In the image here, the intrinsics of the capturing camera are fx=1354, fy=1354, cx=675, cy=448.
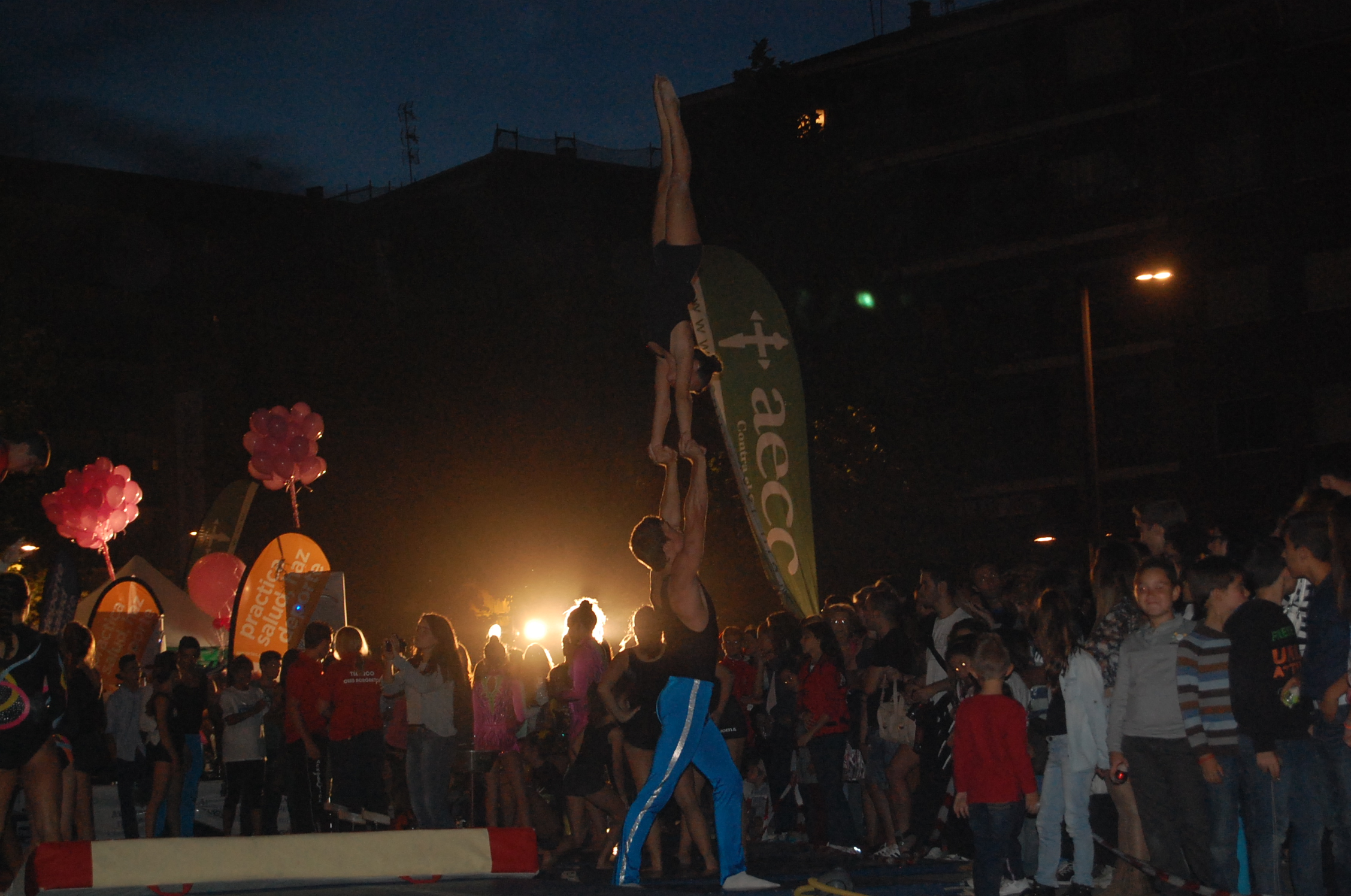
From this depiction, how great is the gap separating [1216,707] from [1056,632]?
3.28 ft

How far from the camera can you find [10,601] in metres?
7.66

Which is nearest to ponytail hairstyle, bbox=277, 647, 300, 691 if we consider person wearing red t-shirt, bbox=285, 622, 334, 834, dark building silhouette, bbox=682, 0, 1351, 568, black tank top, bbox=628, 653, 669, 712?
person wearing red t-shirt, bbox=285, 622, 334, 834

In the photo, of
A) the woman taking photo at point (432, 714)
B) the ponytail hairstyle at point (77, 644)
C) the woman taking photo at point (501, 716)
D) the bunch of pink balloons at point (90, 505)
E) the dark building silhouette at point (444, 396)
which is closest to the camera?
the ponytail hairstyle at point (77, 644)

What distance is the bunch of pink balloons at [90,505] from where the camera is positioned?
62.9 feet

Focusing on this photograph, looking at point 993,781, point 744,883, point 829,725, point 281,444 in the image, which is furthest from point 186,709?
point 993,781

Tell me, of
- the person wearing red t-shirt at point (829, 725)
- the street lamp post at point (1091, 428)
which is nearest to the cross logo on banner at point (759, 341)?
the person wearing red t-shirt at point (829, 725)

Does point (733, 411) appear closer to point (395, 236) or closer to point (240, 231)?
point (395, 236)

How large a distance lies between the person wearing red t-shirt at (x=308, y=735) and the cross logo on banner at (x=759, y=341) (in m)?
4.49

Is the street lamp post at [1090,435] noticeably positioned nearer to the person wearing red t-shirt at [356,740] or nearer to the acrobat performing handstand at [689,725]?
the person wearing red t-shirt at [356,740]

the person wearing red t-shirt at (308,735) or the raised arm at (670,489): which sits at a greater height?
the raised arm at (670,489)

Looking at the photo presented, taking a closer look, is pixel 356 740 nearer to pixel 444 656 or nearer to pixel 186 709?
pixel 444 656

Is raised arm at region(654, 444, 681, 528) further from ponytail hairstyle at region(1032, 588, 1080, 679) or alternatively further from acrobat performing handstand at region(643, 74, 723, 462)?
ponytail hairstyle at region(1032, 588, 1080, 679)

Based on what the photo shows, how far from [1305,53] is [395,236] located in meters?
24.3

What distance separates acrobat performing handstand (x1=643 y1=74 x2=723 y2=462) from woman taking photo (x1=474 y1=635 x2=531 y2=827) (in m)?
4.15
